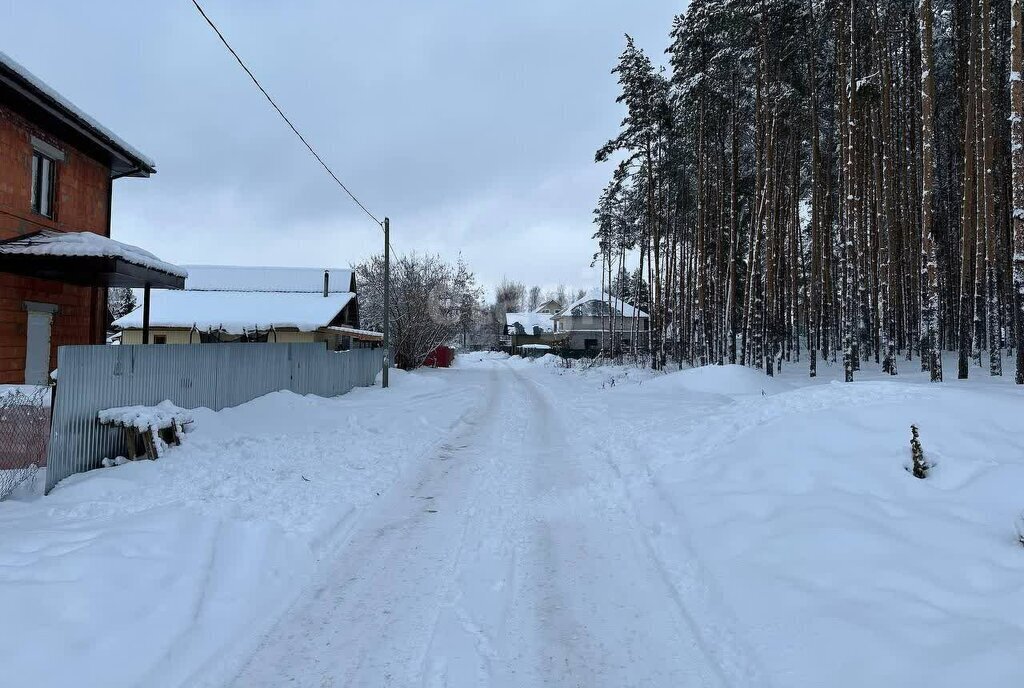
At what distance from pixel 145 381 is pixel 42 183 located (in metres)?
8.14

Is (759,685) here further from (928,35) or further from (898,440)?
(928,35)

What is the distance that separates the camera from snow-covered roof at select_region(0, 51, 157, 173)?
10289mm

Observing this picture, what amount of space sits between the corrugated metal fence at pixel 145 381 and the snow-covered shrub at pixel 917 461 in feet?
33.7

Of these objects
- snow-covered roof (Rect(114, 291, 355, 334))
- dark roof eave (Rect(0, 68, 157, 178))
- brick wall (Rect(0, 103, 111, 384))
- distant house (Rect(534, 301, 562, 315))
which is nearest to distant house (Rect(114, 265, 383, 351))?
snow-covered roof (Rect(114, 291, 355, 334))

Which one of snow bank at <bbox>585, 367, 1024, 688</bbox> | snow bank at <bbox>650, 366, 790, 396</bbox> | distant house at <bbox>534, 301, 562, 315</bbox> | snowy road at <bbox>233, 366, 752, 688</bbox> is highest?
distant house at <bbox>534, 301, 562, 315</bbox>

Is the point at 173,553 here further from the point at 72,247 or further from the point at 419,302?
the point at 419,302

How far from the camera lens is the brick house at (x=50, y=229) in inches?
441

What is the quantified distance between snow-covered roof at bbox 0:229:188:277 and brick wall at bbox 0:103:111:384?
1.61 feet

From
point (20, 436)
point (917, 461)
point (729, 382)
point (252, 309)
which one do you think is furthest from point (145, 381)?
point (252, 309)

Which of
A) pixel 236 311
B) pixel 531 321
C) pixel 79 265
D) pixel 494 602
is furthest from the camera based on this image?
pixel 531 321

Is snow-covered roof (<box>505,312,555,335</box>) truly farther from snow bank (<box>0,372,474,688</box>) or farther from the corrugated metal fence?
snow bank (<box>0,372,474,688</box>)

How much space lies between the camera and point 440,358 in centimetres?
4897

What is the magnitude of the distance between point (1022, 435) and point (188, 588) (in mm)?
8646

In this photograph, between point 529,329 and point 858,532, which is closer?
point 858,532
